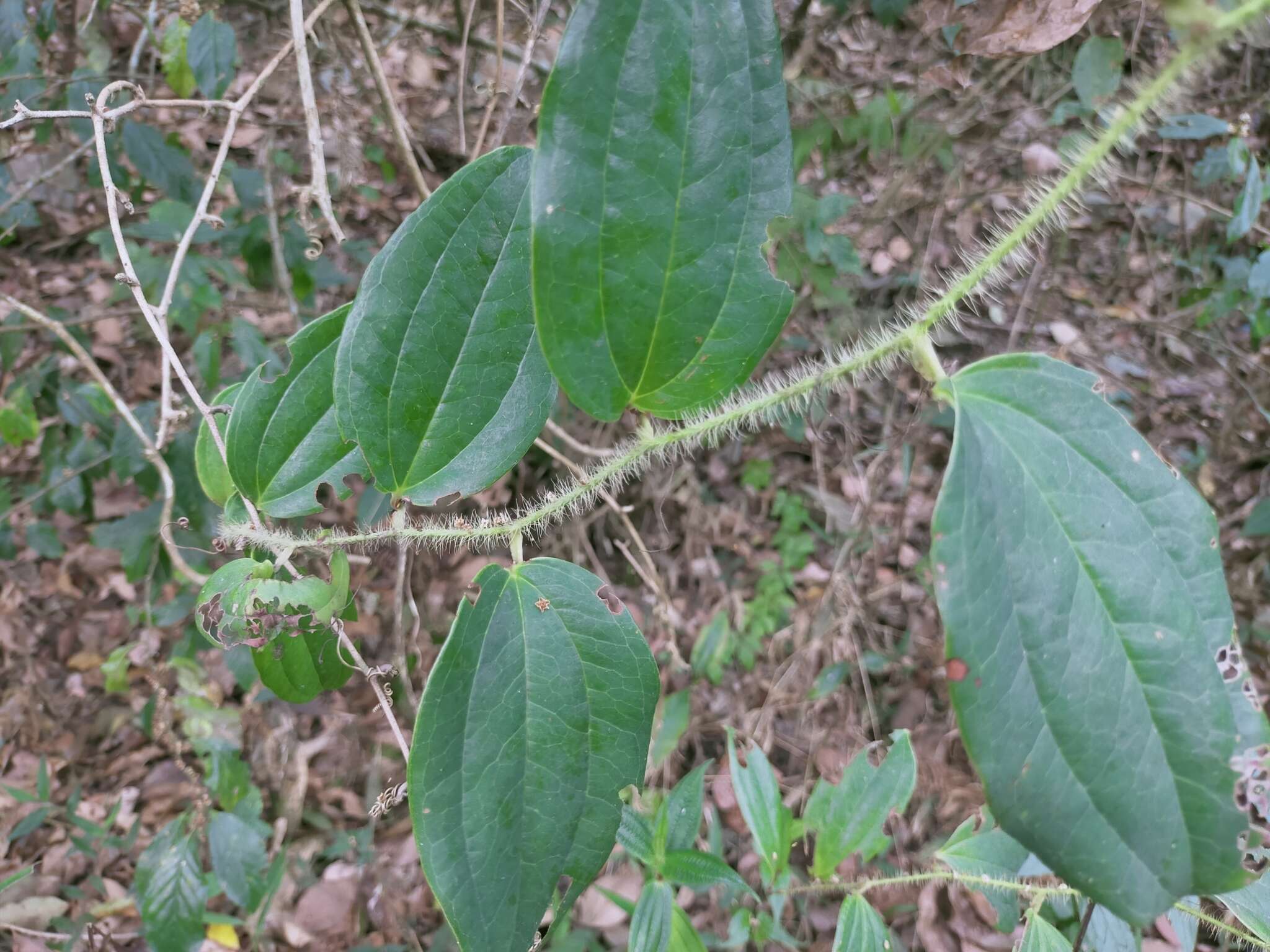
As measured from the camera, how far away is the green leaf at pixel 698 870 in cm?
114

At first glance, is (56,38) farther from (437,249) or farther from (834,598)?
(834,598)

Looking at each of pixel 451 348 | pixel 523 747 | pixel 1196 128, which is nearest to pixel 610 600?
pixel 523 747

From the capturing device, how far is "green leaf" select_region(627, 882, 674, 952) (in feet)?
3.62

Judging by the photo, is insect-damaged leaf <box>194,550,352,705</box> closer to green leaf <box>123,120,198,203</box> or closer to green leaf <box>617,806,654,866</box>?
green leaf <box>617,806,654,866</box>

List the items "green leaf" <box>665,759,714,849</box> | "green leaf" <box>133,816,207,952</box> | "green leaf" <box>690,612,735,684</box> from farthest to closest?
1. "green leaf" <box>690,612,735,684</box>
2. "green leaf" <box>133,816,207,952</box>
3. "green leaf" <box>665,759,714,849</box>

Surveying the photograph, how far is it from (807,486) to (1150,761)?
2173 mm

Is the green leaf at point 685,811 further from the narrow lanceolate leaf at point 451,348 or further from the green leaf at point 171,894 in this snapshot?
the green leaf at point 171,894

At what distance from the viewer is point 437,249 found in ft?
2.33

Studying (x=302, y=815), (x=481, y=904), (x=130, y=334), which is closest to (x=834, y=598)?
(x=302, y=815)

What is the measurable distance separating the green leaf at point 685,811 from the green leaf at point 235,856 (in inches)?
35.8

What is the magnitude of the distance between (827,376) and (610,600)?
1.20 ft

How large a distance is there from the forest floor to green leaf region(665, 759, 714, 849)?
1.96 feet

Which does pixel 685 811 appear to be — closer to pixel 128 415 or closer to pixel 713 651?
pixel 713 651

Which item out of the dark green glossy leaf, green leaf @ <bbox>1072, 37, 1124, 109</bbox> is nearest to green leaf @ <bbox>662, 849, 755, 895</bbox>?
the dark green glossy leaf
